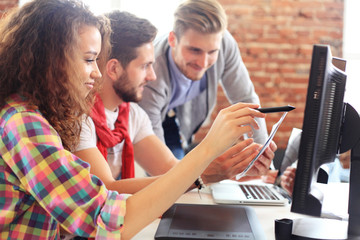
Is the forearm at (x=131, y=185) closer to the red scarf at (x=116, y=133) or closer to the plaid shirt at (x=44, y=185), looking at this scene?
the red scarf at (x=116, y=133)

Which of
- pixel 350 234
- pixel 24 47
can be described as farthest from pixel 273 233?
pixel 24 47

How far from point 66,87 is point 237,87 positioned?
1.57 meters

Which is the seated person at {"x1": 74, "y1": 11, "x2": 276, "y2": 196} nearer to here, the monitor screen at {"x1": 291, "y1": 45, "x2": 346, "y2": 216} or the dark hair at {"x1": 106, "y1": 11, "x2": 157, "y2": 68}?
the dark hair at {"x1": 106, "y1": 11, "x2": 157, "y2": 68}

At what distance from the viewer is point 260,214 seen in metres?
1.19

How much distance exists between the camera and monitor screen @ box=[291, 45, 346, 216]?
793 mm

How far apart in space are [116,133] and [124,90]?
0.56 ft

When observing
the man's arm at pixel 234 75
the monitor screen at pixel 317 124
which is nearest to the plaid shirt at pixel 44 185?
the monitor screen at pixel 317 124

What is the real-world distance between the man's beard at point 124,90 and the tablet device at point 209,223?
0.54 meters

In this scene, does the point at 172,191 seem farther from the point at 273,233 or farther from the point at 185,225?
the point at 273,233

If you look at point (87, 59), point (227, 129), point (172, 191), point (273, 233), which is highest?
point (87, 59)

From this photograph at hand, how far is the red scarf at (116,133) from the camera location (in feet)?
4.79

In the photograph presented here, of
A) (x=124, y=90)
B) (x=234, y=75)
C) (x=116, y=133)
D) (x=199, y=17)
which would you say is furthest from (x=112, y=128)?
(x=234, y=75)

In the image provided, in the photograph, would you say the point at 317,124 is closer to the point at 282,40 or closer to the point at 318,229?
the point at 318,229

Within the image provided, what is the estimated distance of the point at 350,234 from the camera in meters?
0.98
